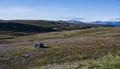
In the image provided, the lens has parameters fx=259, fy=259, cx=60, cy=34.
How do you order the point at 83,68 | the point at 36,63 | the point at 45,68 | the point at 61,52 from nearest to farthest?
the point at 83,68 → the point at 45,68 → the point at 36,63 → the point at 61,52

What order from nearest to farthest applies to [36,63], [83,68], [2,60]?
[83,68] → [36,63] → [2,60]

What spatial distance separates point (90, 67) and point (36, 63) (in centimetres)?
1316

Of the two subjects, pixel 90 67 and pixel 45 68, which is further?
pixel 45 68

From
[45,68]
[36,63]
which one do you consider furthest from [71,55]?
[45,68]

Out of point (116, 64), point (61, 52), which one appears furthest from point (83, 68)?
point (61, 52)

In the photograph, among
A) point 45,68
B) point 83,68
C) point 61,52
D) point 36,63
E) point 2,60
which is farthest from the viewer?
point 61,52

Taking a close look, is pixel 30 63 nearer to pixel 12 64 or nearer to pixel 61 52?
pixel 12 64

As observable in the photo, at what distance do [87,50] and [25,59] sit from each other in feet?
39.2

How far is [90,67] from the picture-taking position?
88.0 feet

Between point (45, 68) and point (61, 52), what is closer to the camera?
point (45, 68)

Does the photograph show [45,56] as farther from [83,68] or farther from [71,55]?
[83,68]

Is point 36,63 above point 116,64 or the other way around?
the other way around

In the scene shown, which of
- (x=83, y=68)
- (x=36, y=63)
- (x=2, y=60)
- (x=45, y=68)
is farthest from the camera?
(x=2, y=60)

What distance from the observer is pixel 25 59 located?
41438 millimetres
